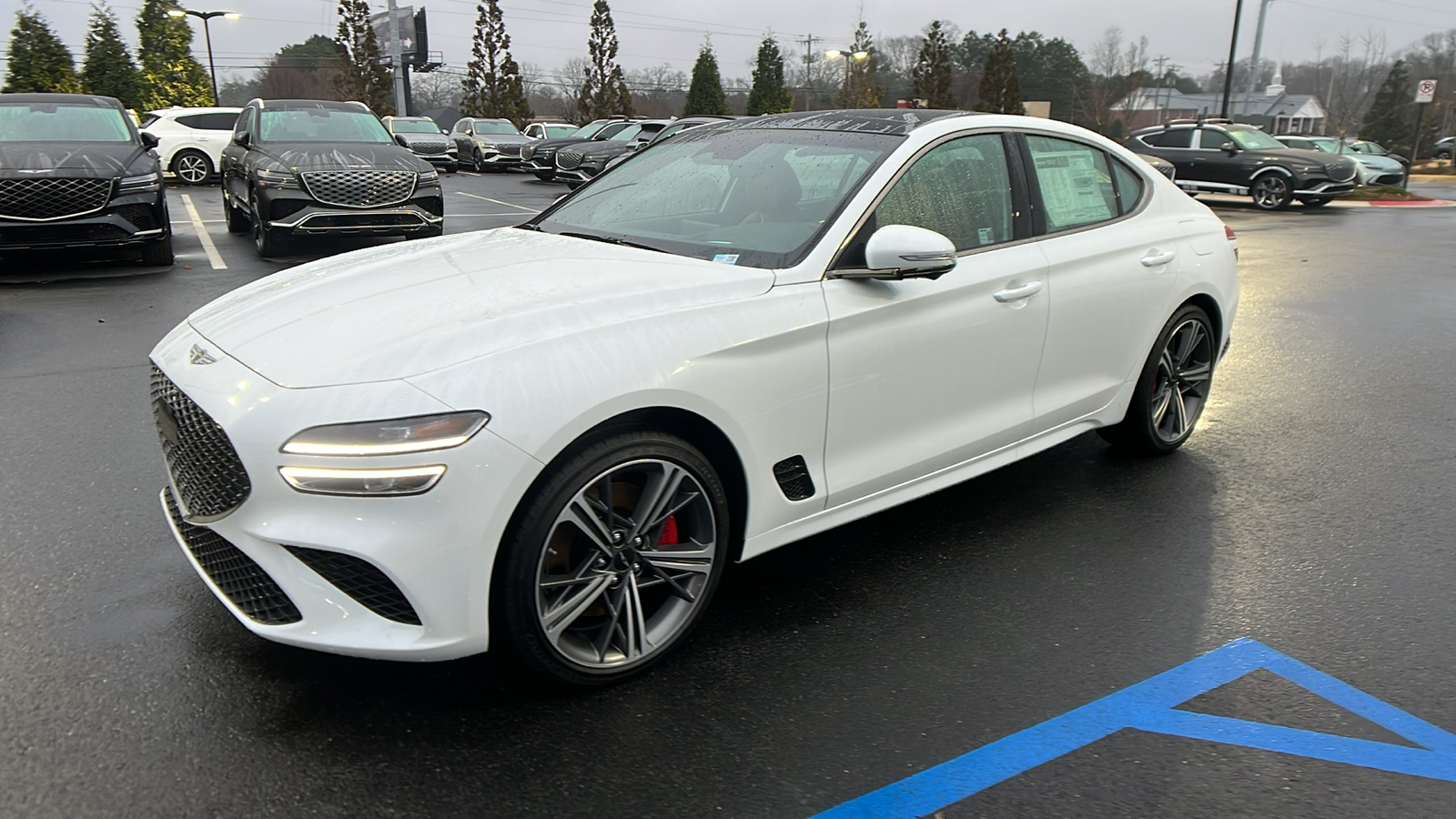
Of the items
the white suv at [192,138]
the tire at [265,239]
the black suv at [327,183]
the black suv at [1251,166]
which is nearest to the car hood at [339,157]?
the black suv at [327,183]

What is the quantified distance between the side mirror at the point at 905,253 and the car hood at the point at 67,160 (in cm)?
886

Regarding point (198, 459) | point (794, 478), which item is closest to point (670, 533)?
point (794, 478)

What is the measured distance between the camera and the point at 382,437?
2.44m

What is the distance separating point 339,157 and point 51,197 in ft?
9.14

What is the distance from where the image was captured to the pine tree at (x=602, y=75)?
167ft

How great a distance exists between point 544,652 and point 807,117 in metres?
2.55

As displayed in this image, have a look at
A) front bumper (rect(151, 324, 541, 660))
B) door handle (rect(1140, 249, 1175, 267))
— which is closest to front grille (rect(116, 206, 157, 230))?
front bumper (rect(151, 324, 541, 660))

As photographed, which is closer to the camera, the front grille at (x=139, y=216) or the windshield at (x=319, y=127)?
the front grille at (x=139, y=216)

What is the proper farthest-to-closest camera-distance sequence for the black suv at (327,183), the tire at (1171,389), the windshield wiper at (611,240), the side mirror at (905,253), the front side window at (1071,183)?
the black suv at (327,183)
the tire at (1171,389)
the front side window at (1071,183)
the windshield wiper at (611,240)
the side mirror at (905,253)

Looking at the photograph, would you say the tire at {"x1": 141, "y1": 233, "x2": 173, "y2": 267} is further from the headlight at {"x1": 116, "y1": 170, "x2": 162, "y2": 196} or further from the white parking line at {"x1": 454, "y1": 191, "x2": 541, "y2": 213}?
the white parking line at {"x1": 454, "y1": 191, "x2": 541, "y2": 213}

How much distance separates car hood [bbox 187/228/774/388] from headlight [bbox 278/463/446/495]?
0.24 m

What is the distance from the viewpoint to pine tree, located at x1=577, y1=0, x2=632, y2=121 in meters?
50.9

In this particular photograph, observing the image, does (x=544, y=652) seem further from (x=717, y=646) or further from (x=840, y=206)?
(x=840, y=206)

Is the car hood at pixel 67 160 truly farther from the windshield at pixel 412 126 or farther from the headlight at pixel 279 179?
the windshield at pixel 412 126
